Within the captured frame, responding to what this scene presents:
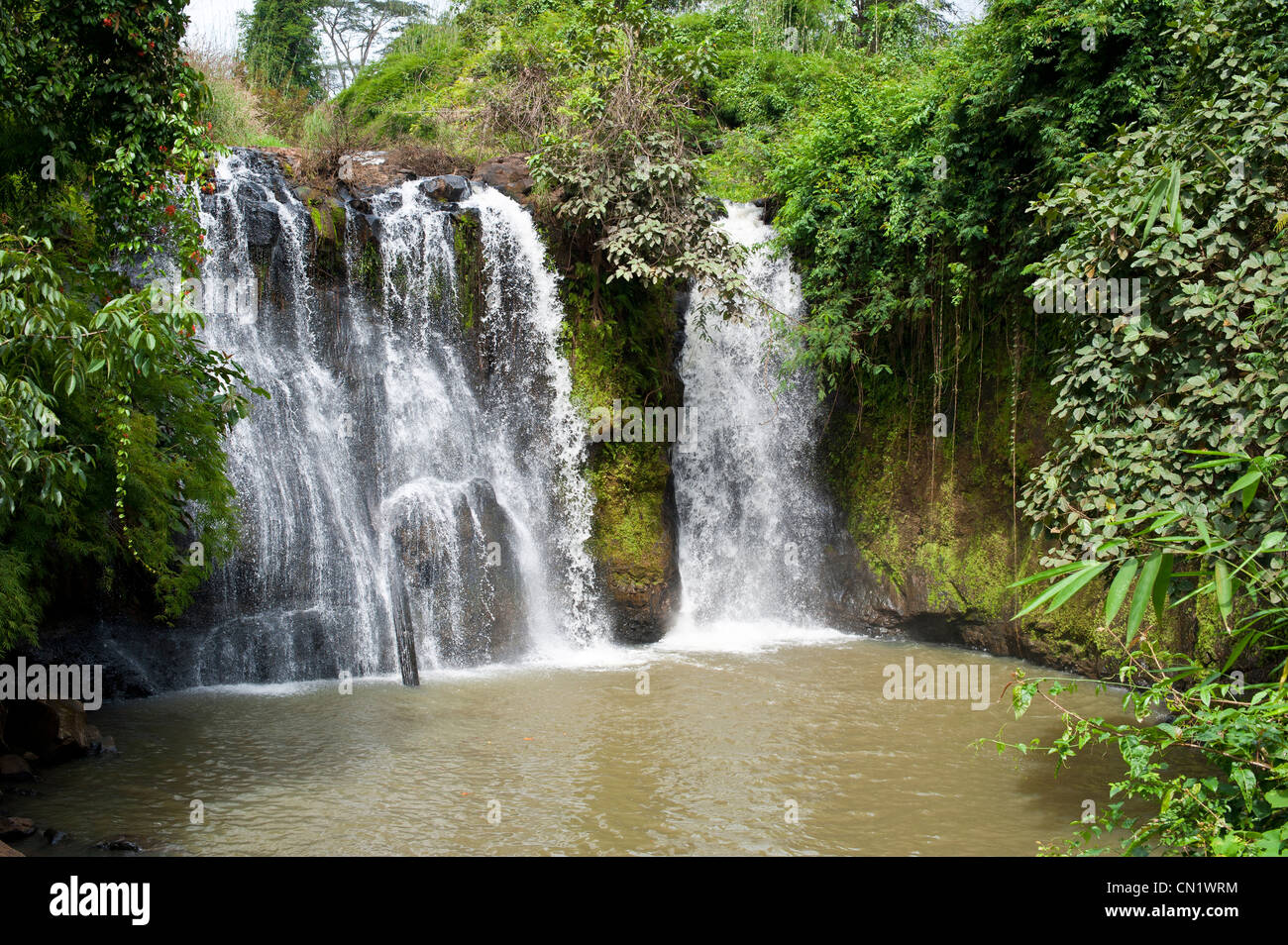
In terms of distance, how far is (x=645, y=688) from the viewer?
917 centimetres

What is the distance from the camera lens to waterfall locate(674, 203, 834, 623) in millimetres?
12945

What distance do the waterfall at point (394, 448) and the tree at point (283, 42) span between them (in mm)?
14875

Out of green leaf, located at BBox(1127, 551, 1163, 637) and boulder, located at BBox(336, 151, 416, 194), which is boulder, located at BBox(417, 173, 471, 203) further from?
green leaf, located at BBox(1127, 551, 1163, 637)

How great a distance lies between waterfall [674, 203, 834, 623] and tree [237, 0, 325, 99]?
16886mm

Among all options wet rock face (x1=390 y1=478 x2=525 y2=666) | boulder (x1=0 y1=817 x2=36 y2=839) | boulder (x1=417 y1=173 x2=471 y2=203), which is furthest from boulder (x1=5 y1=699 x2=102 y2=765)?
boulder (x1=417 y1=173 x2=471 y2=203)

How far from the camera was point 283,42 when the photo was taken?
2547 cm

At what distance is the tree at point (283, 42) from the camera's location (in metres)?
24.7

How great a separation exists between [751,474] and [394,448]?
5.13m
